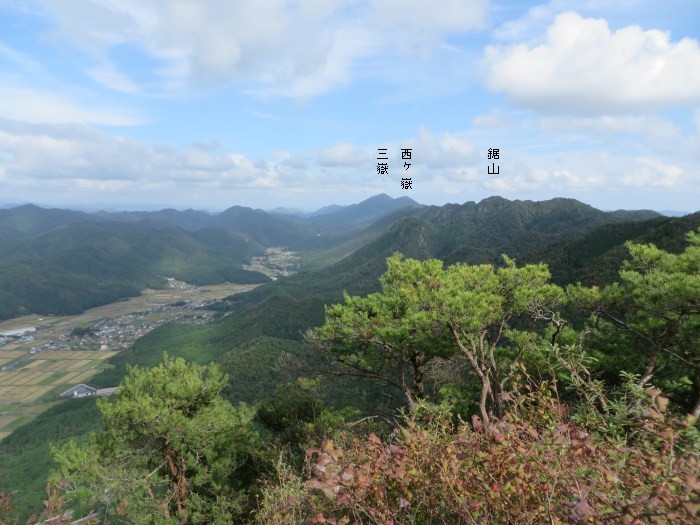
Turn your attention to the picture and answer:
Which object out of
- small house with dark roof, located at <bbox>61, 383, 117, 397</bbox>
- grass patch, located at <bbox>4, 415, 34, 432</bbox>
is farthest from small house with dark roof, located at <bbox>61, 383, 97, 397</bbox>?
grass patch, located at <bbox>4, 415, 34, 432</bbox>

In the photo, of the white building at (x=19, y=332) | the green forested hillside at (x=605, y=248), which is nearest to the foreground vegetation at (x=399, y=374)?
the green forested hillside at (x=605, y=248)

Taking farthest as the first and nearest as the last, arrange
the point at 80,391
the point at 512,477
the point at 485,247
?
the point at 485,247 → the point at 80,391 → the point at 512,477

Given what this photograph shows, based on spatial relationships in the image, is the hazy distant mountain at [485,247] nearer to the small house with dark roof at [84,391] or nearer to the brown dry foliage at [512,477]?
the small house with dark roof at [84,391]

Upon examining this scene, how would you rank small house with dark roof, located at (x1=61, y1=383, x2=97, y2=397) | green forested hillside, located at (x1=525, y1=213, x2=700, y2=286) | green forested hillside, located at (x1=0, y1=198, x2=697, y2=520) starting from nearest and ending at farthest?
green forested hillside, located at (x1=525, y1=213, x2=700, y2=286) < green forested hillside, located at (x1=0, y1=198, x2=697, y2=520) < small house with dark roof, located at (x1=61, y1=383, x2=97, y2=397)

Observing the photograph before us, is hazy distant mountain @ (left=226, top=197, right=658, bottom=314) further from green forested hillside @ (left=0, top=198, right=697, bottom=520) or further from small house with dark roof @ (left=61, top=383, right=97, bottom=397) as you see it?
small house with dark roof @ (left=61, top=383, right=97, bottom=397)

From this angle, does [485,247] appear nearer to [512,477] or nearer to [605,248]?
[605,248]

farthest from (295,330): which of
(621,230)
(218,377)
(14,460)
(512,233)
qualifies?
(512,233)

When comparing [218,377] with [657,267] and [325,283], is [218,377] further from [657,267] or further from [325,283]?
[325,283]

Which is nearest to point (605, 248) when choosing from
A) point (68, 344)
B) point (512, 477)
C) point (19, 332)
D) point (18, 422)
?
point (512, 477)
